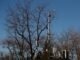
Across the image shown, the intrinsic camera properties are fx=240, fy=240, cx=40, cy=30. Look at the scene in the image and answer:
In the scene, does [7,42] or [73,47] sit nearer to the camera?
[7,42]

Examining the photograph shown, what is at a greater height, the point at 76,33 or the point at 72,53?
the point at 76,33

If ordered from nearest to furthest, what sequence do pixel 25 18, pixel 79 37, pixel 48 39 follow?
pixel 25 18, pixel 48 39, pixel 79 37

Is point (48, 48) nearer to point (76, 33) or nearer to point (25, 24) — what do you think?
point (25, 24)

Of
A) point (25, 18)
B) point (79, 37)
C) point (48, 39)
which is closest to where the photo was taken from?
point (25, 18)

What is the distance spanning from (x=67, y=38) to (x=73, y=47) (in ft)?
9.14

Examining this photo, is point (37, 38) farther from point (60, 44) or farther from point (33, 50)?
point (60, 44)

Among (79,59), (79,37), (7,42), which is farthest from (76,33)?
(7,42)

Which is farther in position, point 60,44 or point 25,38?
point 60,44

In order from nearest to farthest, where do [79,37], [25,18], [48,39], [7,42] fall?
[25,18] → [48,39] → [7,42] → [79,37]

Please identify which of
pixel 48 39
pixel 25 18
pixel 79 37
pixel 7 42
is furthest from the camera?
pixel 79 37

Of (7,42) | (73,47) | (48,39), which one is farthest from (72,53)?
(48,39)

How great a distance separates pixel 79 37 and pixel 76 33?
1.77 metres

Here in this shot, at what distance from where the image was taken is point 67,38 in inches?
2338

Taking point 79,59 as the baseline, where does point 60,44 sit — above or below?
above
